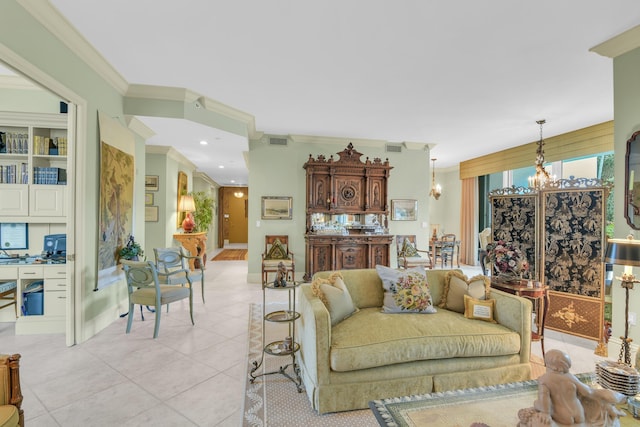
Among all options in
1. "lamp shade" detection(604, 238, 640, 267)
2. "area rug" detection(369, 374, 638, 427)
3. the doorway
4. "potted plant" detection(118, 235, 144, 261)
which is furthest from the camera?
the doorway

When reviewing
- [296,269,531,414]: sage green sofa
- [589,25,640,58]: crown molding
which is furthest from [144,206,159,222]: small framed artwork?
[589,25,640,58]: crown molding

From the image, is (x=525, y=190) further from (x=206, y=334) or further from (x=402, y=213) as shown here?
(x=206, y=334)

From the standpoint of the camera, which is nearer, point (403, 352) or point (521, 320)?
point (403, 352)

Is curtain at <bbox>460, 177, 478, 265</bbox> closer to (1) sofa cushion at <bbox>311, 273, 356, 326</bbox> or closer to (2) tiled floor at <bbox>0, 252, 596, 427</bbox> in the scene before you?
(2) tiled floor at <bbox>0, 252, 596, 427</bbox>

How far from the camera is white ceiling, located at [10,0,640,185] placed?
2404mm

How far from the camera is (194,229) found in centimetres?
709

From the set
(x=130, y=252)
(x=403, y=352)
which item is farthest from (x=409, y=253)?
(x=130, y=252)

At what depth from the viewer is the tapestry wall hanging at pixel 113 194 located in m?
3.39

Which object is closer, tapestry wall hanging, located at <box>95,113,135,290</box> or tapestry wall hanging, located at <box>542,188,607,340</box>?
tapestry wall hanging, located at <box>542,188,607,340</box>

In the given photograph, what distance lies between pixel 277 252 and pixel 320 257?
31.9 inches

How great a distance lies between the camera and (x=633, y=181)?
267 cm

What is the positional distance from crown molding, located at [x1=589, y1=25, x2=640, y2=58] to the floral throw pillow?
8.81ft

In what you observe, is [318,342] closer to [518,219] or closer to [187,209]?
[518,219]

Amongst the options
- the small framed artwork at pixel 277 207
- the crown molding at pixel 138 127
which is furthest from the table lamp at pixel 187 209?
the crown molding at pixel 138 127
